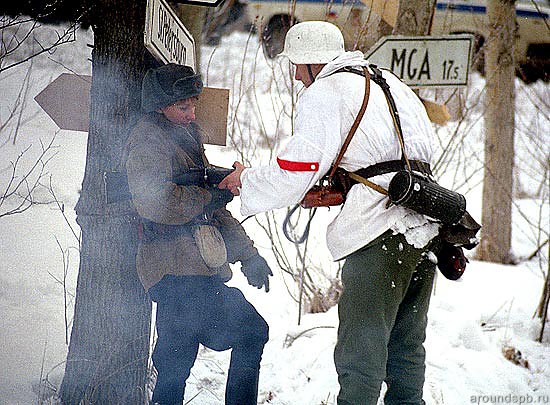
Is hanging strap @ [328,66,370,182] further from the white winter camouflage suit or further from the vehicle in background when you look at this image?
the vehicle in background

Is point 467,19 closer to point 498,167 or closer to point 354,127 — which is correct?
point 498,167

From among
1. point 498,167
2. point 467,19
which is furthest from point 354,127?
point 467,19

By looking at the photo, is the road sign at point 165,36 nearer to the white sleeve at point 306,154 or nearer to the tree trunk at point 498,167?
the white sleeve at point 306,154

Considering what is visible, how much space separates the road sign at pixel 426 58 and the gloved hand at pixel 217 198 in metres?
1.68

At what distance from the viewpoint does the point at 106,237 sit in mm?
2916

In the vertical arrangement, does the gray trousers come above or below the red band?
below

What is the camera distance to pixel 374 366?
2510mm

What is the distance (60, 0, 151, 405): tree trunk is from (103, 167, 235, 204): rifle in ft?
0.47

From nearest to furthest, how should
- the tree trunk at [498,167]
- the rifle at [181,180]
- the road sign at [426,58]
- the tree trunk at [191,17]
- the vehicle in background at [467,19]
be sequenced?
the rifle at [181,180]
the road sign at [426,58]
the tree trunk at [191,17]
the tree trunk at [498,167]
the vehicle in background at [467,19]

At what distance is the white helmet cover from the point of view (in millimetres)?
2699

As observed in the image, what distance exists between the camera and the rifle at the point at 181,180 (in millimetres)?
2746

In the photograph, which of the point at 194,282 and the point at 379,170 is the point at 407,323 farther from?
the point at 194,282

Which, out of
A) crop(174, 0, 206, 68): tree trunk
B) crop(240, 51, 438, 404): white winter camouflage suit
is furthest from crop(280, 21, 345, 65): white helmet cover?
crop(174, 0, 206, 68): tree trunk

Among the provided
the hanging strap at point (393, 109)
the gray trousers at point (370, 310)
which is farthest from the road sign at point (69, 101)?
the gray trousers at point (370, 310)
